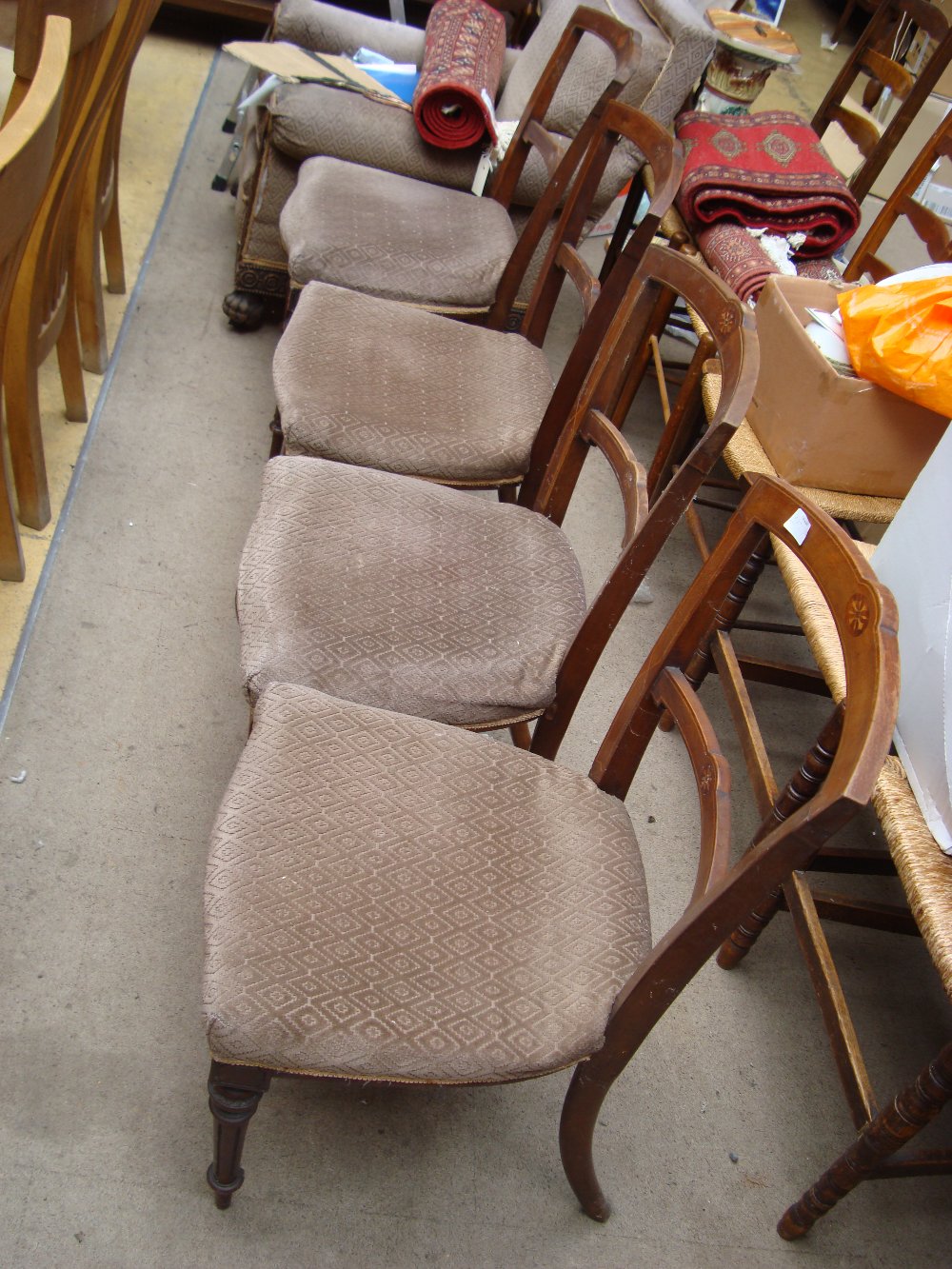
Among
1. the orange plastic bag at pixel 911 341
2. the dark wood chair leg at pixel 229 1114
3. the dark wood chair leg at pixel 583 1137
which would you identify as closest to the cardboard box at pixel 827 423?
the orange plastic bag at pixel 911 341

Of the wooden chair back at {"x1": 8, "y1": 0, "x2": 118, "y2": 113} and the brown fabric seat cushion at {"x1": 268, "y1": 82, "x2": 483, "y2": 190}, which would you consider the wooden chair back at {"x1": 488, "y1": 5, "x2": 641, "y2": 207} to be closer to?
the brown fabric seat cushion at {"x1": 268, "y1": 82, "x2": 483, "y2": 190}

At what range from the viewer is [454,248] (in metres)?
2.10

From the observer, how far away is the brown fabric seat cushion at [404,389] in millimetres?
1646

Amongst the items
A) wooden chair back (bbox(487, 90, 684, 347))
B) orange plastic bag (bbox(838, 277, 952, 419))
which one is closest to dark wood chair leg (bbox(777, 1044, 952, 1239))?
orange plastic bag (bbox(838, 277, 952, 419))

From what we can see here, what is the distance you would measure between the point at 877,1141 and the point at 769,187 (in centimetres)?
187

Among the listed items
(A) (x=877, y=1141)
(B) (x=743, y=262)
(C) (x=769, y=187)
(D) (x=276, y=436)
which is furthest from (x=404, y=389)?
(A) (x=877, y=1141)

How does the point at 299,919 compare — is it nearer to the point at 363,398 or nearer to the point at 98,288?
the point at 363,398

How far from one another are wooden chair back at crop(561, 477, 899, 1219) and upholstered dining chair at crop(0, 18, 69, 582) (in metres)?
→ 0.76

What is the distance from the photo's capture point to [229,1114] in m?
1.06

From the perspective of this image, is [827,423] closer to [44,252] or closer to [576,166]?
[576,166]

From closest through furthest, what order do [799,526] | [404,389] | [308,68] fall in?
[799,526], [404,389], [308,68]

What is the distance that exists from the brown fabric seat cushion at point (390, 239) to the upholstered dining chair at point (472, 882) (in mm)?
1039

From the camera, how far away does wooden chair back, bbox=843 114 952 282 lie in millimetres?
2105

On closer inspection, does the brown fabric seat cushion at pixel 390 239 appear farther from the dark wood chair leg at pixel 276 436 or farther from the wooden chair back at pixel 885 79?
the wooden chair back at pixel 885 79
